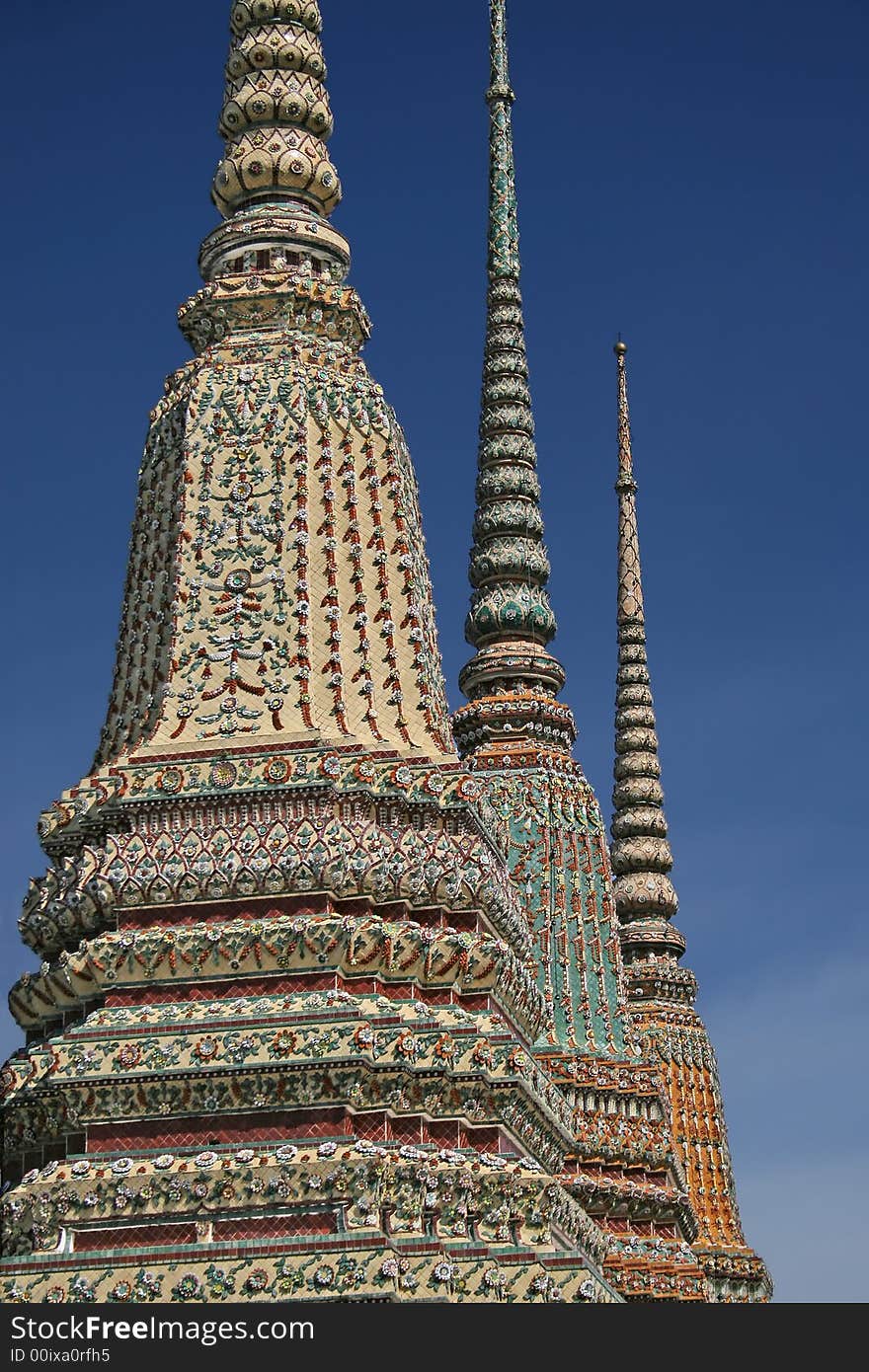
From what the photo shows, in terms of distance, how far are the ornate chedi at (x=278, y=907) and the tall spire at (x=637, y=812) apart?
87.8 feet

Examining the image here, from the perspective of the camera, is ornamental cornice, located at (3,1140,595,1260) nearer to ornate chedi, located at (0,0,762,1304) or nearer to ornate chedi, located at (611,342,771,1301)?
ornate chedi, located at (0,0,762,1304)

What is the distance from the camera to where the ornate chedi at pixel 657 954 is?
45.8 metres

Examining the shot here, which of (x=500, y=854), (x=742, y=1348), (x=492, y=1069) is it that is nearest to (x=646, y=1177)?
(x=500, y=854)

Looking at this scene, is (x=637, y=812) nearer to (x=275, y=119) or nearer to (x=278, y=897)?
(x=275, y=119)

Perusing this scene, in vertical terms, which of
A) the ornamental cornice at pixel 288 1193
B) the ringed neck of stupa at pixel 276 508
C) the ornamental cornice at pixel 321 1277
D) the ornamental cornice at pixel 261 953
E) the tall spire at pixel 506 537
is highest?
the tall spire at pixel 506 537

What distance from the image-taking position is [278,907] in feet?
61.6

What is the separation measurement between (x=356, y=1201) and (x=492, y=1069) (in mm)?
2185

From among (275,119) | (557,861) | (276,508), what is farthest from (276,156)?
(557,861)

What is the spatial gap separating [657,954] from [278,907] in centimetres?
3163

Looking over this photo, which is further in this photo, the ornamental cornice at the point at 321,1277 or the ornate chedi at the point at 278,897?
the ornate chedi at the point at 278,897

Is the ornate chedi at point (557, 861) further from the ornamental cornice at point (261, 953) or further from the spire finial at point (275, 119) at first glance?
the ornamental cornice at point (261, 953)

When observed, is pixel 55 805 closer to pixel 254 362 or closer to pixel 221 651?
pixel 221 651

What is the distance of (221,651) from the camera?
793 inches

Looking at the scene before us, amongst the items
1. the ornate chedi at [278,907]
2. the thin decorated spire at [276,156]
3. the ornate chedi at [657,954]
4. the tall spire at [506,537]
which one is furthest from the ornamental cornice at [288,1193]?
the ornate chedi at [657,954]
